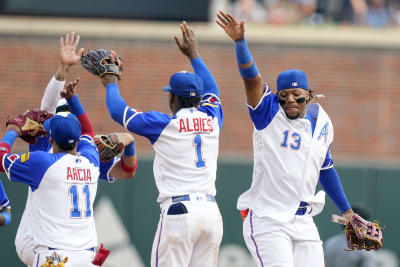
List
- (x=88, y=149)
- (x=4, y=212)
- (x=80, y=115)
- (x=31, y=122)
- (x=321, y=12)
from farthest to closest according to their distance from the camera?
(x=321, y=12), (x=80, y=115), (x=4, y=212), (x=31, y=122), (x=88, y=149)

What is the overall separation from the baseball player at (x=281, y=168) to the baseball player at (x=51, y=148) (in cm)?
126

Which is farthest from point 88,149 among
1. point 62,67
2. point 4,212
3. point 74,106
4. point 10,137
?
point 4,212

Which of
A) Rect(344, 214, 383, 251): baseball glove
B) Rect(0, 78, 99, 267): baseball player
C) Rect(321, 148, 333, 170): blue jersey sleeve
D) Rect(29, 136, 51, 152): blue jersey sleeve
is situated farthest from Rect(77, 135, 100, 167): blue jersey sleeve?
Rect(344, 214, 383, 251): baseball glove

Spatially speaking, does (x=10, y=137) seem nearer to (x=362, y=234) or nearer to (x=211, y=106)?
(x=211, y=106)

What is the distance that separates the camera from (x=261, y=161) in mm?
6809

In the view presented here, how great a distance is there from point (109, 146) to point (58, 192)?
2.94 ft

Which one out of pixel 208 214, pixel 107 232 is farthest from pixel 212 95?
pixel 107 232

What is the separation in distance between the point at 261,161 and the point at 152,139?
3.01 ft

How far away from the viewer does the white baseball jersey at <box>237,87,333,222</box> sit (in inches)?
265

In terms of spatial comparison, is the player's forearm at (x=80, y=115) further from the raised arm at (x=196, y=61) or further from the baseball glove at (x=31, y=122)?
the raised arm at (x=196, y=61)

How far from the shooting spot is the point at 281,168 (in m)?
6.73

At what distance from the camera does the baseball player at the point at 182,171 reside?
21.6 ft

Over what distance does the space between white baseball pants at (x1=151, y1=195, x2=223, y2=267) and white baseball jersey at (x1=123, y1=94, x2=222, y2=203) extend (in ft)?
0.44

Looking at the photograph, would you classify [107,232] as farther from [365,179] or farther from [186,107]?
[186,107]
